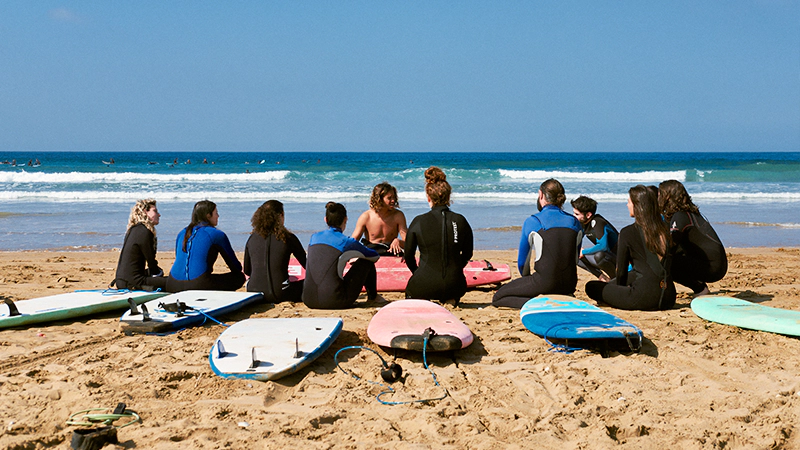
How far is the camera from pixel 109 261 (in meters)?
→ 8.62

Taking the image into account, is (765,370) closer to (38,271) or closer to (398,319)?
(398,319)

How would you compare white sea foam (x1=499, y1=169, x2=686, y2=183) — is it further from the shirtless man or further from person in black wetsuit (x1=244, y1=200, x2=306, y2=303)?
person in black wetsuit (x1=244, y1=200, x2=306, y2=303)

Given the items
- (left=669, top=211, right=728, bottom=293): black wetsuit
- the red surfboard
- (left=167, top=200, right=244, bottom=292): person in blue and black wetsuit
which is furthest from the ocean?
(left=669, top=211, right=728, bottom=293): black wetsuit

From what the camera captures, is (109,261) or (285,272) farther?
(109,261)

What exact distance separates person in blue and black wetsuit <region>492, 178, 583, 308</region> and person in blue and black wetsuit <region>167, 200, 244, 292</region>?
102 inches

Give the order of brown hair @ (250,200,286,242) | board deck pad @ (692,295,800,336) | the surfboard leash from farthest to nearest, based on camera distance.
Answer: brown hair @ (250,200,286,242) < board deck pad @ (692,295,800,336) < the surfboard leash

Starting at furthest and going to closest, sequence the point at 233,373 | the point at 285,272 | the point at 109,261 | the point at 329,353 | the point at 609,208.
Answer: the point at 609,208
the point at 109,261
the point at 285,272
the point at 329,353
the point at 233,373

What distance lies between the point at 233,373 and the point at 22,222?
37.8ft

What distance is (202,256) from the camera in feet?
19.1

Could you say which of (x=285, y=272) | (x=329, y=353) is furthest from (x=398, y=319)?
(x=285, y=272)

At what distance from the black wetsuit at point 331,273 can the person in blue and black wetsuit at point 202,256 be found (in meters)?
0.85

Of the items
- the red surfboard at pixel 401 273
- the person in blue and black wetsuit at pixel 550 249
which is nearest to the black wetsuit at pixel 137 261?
the red surfboard at pixel 401 273

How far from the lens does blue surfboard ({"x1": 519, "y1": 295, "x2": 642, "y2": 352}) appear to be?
422 cm

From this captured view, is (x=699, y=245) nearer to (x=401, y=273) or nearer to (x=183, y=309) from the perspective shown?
(x=401, y=273)
